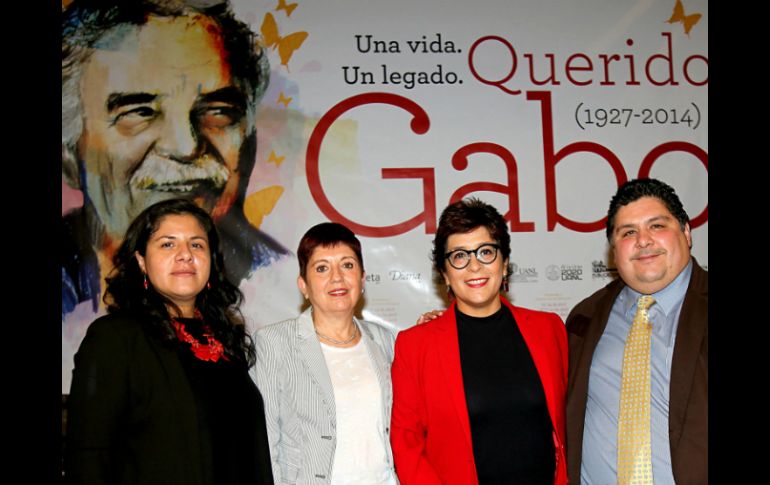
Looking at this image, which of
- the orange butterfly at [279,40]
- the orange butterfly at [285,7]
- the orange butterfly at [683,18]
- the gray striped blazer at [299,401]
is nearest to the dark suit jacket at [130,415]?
the gray striped blazer at [299,401]

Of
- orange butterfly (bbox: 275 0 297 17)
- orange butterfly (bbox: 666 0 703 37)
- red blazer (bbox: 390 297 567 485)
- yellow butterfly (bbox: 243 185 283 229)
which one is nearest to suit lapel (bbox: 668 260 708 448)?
red blazer (bbox: 390 297 567 485)

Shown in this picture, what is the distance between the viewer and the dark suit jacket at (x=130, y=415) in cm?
176

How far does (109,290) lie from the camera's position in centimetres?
215

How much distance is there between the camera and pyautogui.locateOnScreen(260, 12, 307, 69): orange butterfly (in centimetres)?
411

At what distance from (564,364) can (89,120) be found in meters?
3.39

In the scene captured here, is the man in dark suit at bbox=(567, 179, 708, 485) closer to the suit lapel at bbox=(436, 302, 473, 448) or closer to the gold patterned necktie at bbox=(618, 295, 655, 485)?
the gold patterned necktie at bbox=(618, 295, 655, 485)

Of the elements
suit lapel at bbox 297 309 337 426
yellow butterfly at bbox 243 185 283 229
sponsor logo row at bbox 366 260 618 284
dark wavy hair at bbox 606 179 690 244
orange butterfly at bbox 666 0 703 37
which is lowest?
suit lapel at bbox 297 309 337 426

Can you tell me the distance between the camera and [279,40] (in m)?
4.11

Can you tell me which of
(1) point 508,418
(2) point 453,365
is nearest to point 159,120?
(2) point 453,365

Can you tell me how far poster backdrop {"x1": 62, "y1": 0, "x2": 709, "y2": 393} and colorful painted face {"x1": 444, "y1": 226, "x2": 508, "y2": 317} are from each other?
5.47 feet

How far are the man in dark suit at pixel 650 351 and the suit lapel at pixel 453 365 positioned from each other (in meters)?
0.42

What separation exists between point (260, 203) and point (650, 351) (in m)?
2.68
